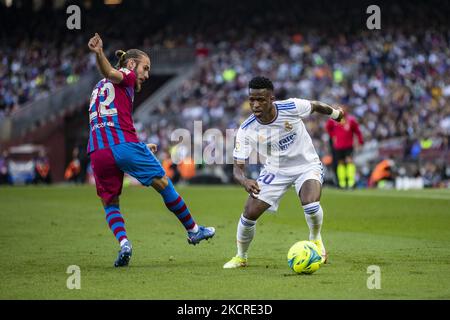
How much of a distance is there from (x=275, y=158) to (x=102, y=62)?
2330 millimetres

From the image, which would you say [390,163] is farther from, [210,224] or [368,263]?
[368,263]

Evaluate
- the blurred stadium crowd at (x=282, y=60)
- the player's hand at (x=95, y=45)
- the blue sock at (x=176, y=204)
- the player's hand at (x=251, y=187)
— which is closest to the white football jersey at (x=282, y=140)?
the player's hand at (x=251, y=187)

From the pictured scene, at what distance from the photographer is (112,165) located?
998 cm

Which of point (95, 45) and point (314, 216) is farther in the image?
point (314, 216)

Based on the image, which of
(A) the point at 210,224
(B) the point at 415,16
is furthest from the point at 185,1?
(A) the point at 210,224

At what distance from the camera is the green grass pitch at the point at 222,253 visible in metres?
7.97

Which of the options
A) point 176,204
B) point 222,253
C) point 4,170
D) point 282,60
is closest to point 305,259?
point 176,204

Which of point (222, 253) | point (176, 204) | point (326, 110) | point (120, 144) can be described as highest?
point (326, 110)

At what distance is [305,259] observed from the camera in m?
9.03

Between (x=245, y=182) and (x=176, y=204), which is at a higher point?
(x=245, y=182)

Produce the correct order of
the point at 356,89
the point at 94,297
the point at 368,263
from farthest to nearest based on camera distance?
the point at 356,89 < the point at 368,263 < the point at 94,297

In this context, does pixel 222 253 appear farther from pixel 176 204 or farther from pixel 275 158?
pixel 275 158

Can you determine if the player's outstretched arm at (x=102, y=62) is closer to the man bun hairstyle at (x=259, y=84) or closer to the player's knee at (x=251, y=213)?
the man bun hairstyle at (x=259, y=84)
